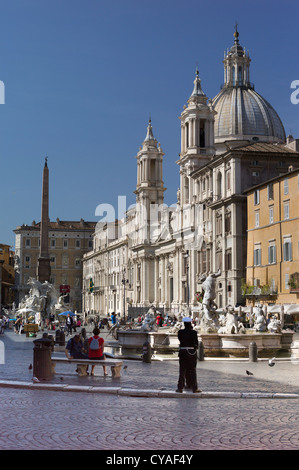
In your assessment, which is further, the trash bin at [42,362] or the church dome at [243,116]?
the church dome at [243,116]

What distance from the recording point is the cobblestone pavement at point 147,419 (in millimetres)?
7531

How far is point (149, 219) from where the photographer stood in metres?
87.8

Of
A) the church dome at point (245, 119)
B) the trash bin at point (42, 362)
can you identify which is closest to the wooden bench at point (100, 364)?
the trash bin at point (42, 362)

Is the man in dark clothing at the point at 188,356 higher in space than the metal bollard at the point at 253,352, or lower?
higher

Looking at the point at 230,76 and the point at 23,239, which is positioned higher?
the point at 230,76

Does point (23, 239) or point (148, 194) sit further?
point (23, 239)

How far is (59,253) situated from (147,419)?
383 feet

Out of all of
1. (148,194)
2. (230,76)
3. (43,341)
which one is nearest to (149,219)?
(148,194)

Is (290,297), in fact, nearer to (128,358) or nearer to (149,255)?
(128,358)

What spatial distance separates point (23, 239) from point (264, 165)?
3006 inches

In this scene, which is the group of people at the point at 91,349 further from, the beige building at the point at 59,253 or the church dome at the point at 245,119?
the beige building at the point at 59,253

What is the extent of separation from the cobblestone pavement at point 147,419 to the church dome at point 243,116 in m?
61.2

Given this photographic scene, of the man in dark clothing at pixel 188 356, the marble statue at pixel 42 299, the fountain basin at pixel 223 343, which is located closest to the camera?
the man in dark clothing at pixel 188 356
